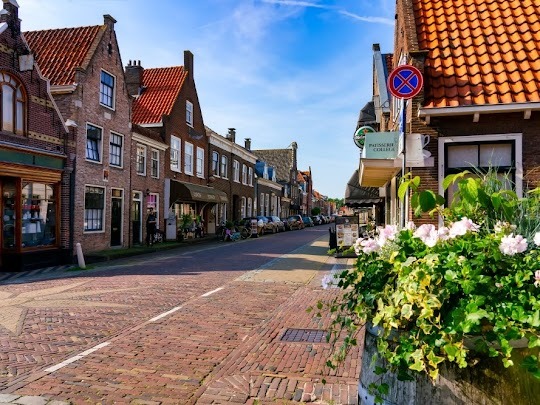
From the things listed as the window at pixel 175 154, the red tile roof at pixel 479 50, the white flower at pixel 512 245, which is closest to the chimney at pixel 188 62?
the window at pixel 175 154

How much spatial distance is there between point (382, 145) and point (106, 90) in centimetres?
1405

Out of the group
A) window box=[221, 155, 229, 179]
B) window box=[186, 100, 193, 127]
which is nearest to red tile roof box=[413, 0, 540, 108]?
window box=[186, 100, 193, 127]

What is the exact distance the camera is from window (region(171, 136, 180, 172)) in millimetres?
25981

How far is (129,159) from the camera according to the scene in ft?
68.1

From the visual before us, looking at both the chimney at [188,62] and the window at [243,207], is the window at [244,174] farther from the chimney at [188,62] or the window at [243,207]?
the chimney at [188,62]

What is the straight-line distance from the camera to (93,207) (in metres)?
18.1

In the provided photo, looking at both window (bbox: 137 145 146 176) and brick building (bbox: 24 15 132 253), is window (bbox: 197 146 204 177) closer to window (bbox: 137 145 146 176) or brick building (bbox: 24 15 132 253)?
window (bbox: 137 145 146 176)

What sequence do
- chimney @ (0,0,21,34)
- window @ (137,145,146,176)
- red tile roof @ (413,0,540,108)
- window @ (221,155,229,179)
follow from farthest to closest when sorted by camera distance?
window @ (221,155,229,179), window @ (137,145,146,176), chimney @ (0,0,21,34), red tile roof @ (413,0,540,108)

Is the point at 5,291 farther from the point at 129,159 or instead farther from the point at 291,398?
the point at 129,159

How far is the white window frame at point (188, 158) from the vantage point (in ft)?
90.8

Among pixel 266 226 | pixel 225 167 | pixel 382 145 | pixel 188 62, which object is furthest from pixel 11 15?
pixel 266 226

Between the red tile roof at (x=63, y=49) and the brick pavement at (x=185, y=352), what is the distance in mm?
10773

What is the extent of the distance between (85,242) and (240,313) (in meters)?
11.8

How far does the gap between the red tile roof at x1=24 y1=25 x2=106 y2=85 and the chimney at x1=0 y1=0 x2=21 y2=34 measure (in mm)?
2695
